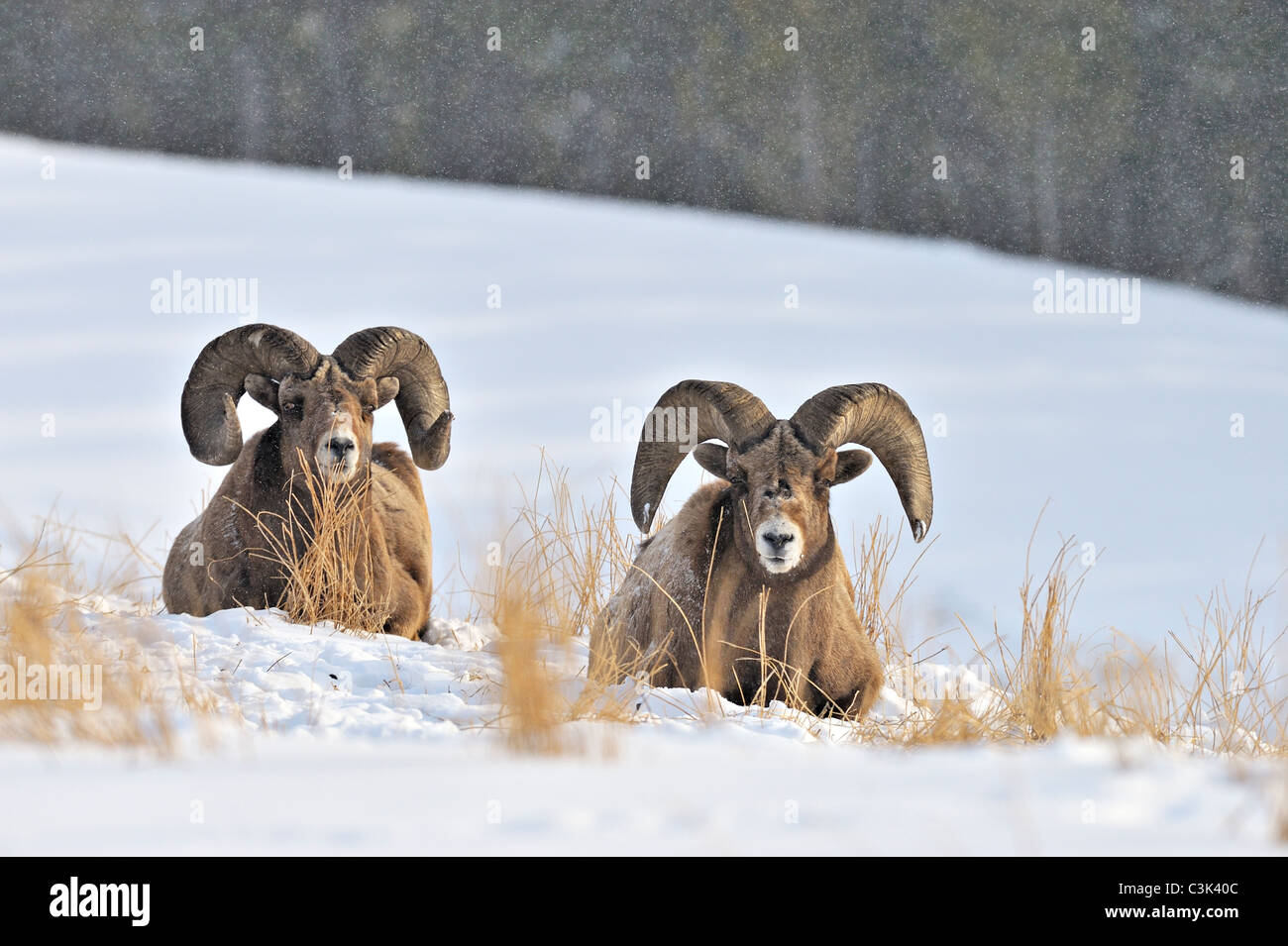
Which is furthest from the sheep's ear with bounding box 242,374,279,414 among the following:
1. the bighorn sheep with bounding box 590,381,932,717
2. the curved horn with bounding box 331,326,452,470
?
the bighorn sheep with bounding box 590,381,932,717

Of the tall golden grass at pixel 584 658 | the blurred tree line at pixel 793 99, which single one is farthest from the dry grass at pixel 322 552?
the blurred tree line at pixel 793 99

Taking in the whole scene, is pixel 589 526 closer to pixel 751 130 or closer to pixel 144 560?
pixel 144 560

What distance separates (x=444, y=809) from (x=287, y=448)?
514cm

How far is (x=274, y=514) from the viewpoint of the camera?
8891 millimetres

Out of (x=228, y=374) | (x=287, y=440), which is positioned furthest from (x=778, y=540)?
(x=228, y=374)

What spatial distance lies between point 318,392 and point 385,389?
51 cm

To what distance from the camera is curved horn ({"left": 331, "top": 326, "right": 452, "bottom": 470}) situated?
910cm

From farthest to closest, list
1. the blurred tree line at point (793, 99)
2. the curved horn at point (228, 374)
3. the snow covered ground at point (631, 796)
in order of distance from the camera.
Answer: the blurred tree line at point (793, 99) < the curved horn at point (228, 374) < the snow covered ground at point (631, 796)

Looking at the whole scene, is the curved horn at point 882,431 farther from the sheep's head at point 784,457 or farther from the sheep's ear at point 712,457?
the sheep's ear at point 712,457

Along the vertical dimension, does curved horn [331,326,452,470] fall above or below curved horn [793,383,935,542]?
above

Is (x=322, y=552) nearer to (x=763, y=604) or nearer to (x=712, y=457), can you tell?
(x=712, y=457)

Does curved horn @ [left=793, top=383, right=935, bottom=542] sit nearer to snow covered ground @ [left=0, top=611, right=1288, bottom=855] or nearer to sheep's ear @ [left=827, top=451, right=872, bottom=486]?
sheep's ear @ [left=827, top=451, right=872, bottom=486]

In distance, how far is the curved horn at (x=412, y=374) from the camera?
9102 millimetres

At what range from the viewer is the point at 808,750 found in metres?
6.02
